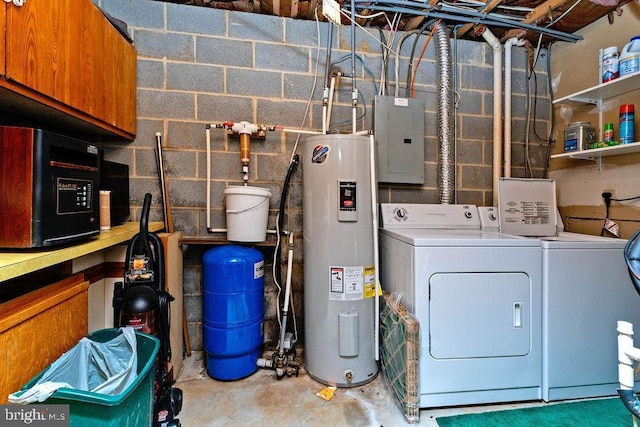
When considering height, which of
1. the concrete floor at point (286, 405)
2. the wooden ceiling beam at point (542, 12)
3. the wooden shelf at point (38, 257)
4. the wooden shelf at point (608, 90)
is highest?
the wooden ceiling beam at point (542, 12)

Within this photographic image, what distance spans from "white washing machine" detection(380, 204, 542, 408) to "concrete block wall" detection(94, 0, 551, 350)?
2.86 ft

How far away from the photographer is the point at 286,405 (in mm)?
1551

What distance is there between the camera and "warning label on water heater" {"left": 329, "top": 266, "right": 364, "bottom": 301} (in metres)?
1.69

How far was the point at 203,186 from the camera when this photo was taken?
206 cm

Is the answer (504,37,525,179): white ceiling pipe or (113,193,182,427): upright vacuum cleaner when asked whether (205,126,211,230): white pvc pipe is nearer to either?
(113,193,182,427): upright vacuum cleaner

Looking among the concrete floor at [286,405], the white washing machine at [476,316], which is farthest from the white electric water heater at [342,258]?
the white washing machine at [476,316]

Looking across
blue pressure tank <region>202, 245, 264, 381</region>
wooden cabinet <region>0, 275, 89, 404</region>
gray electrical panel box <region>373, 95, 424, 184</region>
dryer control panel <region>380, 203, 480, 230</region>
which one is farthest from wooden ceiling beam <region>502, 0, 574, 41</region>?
wooden cabinet <region>0, 275, 89, 404</region>

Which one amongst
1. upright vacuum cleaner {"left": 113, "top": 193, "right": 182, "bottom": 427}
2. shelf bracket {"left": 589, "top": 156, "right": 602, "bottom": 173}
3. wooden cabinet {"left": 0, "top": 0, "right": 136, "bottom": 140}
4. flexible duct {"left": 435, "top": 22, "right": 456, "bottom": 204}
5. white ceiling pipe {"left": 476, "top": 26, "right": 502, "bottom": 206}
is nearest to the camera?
wooden cabinet {"left": 0, "top": 0, "right": 136, "bottom": 140}

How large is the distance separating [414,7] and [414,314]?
6.76 feet

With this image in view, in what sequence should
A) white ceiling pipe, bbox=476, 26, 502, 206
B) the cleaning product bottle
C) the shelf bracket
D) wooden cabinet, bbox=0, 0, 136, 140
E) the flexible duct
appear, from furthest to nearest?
white ceiling pipe, bbox=476, 26, 502, 206 < the flexible duct < the shelf bracket < the cleaning product bottle < wooden cabinet, bbox=0, 0, 136, 140

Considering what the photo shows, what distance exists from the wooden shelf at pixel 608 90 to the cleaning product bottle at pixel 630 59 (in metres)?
0.05

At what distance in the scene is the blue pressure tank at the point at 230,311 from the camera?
5.68ft

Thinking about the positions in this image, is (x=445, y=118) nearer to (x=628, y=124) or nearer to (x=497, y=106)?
(x=497, y=106)

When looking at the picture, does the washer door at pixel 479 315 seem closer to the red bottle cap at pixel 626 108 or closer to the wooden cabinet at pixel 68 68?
the red bottle cap at pixel 626 108
